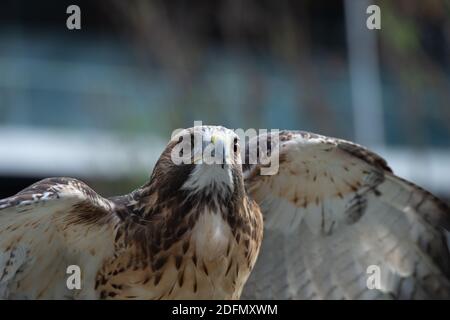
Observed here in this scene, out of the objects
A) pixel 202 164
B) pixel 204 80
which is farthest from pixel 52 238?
pixel 204 80

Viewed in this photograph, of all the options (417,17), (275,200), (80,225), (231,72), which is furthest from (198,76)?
(80,225)

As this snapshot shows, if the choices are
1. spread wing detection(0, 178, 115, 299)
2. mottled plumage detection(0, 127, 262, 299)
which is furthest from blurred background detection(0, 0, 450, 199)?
spread wing detection(0, 178, 115, 299)

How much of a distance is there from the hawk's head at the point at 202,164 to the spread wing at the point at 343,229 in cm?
78

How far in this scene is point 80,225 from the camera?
434 cm

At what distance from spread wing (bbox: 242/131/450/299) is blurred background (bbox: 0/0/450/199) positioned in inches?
130

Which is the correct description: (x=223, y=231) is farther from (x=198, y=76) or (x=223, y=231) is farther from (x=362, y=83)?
(x=362, y=83)

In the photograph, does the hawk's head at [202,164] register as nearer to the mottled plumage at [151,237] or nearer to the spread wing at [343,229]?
the mottled plumage at [151,237]

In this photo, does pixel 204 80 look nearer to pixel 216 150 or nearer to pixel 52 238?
pixel 52 238

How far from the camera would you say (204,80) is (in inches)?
400

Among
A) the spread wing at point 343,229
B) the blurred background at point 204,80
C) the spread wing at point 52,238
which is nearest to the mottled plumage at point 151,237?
the spread wing at point 52,238

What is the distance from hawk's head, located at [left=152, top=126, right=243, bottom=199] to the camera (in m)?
3.98

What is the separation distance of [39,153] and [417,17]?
22.4ft

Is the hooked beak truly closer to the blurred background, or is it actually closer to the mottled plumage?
the mottled plumage

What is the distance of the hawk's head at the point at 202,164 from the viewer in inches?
157
